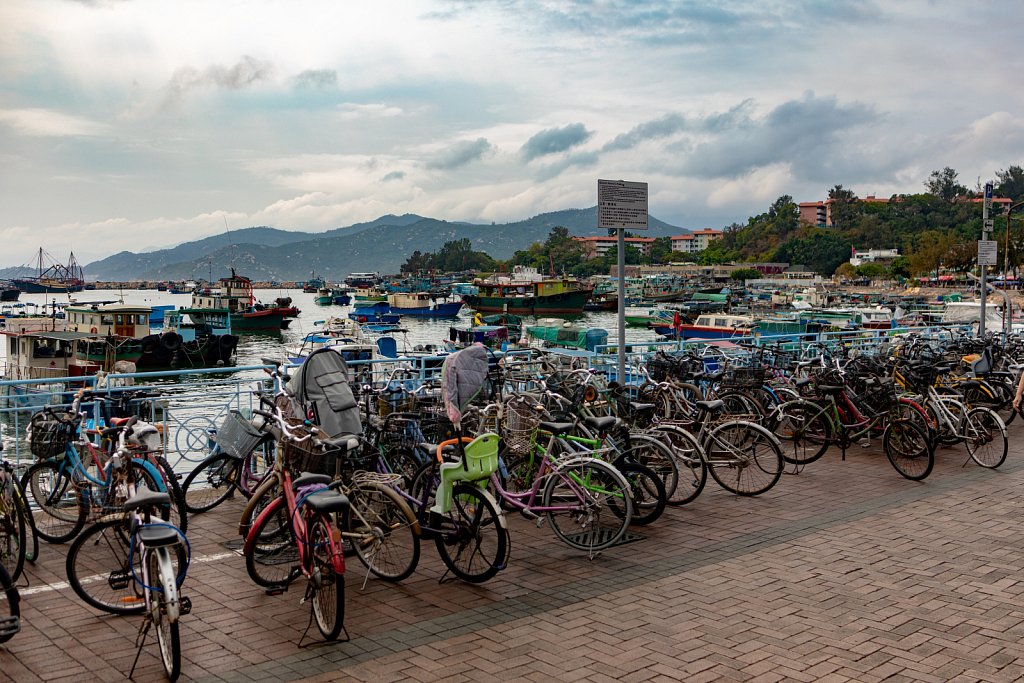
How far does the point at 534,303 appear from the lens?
8825cm

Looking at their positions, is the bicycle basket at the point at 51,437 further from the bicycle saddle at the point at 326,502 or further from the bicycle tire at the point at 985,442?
the bicycle tire at the point at 985,442

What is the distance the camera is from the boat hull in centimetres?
8669

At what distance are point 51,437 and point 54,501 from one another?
1.54ft

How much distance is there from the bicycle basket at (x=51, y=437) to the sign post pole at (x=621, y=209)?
4.72m

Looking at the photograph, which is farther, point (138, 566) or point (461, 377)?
point (461, 377)

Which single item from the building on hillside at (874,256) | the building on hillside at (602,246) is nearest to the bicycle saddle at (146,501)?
the building on hillside at (874,256)

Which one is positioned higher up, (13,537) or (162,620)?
(13,537)

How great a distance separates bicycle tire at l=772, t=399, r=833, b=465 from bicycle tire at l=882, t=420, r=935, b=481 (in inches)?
25.4

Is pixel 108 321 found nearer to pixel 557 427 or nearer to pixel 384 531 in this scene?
pixel 557 427

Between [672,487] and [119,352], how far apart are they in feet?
124

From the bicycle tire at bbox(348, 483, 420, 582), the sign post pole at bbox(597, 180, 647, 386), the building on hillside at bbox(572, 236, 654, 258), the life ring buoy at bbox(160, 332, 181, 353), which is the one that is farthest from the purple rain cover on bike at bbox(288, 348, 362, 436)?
the building on hillside at bbox(572, 236, 654, 258)

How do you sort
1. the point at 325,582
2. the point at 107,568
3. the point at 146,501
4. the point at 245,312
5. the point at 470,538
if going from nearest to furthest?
1. the point at 146,501
2. the point at 325,582
3. the point at 107,568
4. the point at 470,538
5. the point at 245,312

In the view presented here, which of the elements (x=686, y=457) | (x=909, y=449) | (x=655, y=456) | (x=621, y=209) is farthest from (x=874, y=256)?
(x=655, y=456)

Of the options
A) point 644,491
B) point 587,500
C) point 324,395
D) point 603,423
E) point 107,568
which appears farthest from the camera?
point 644,491
